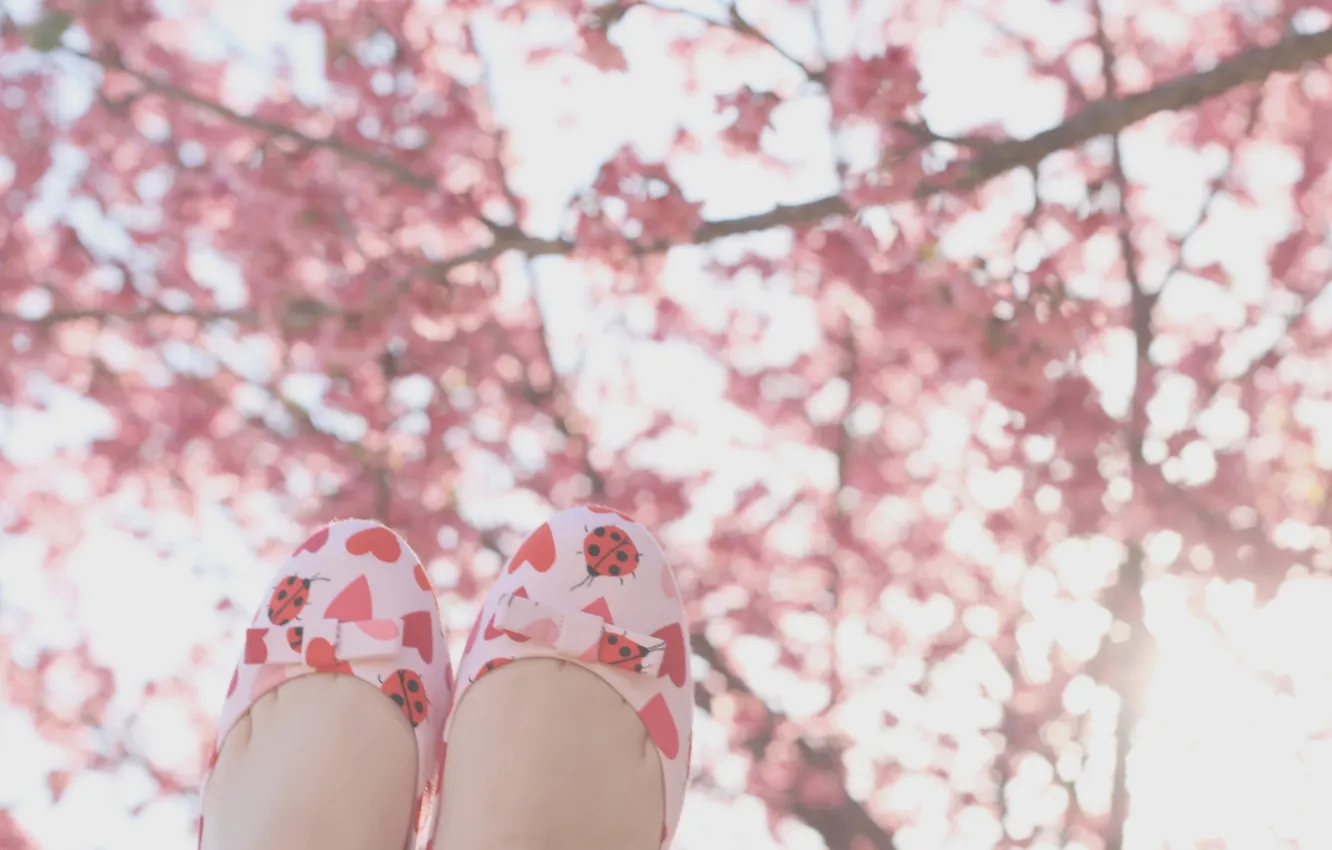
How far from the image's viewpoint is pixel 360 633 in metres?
1.26

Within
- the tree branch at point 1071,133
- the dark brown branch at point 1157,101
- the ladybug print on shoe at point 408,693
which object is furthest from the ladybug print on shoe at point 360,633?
the dark brown branch at point 1157,101

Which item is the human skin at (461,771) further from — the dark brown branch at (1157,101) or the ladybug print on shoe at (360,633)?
the dark brown branch at (1157,101)

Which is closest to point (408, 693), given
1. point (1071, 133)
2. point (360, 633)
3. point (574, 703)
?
point (360, 633)

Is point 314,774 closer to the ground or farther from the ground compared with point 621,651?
closer to the ground

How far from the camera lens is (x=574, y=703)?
123 cm

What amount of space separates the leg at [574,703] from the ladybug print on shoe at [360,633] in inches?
2.3

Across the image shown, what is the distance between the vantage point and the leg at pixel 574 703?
1.16 m

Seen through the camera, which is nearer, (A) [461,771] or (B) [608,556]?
(A) [461,771]

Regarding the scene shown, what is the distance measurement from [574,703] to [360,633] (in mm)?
271

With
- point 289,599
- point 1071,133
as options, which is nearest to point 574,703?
point 289,599

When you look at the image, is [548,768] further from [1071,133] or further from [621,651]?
[1071,133]

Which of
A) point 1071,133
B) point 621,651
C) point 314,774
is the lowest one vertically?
point 314,774

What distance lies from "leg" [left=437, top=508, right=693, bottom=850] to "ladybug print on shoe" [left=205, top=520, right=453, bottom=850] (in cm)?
6

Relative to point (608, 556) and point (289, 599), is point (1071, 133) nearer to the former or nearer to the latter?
point (608, 556)
